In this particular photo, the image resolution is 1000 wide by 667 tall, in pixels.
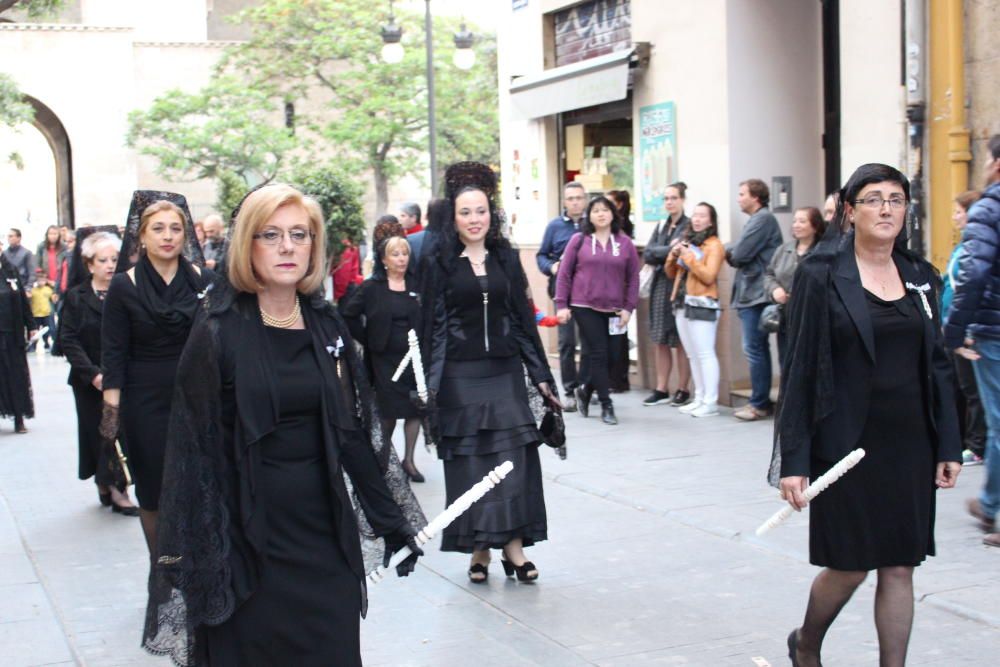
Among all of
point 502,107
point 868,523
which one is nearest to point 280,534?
point 868,523

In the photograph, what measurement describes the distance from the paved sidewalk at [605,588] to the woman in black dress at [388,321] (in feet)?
2.26

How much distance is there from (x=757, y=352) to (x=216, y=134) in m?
29.6

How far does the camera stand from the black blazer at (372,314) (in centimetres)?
971

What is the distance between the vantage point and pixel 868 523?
467 cm

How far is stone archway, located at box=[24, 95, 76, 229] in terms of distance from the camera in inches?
Result: 1665

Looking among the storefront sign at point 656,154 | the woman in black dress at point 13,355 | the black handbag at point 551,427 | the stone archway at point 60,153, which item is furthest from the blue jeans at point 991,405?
the stone archway at point 60,153

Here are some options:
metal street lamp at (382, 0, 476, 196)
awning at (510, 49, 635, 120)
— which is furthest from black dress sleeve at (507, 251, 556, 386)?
metal street lamp at (382, 0, 476, 196)

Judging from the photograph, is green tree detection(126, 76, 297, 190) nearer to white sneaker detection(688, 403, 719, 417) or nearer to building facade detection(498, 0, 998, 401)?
building facade detection(498, 0, 998, 401)

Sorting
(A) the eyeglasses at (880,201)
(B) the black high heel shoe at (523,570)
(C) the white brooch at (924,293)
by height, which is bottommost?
(B) the black high heel shoe at (523,570)

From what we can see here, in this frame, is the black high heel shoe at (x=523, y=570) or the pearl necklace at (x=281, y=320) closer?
the pearl necklace at (x=281, y=320)

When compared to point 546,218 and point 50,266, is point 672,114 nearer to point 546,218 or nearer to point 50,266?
point 546,218

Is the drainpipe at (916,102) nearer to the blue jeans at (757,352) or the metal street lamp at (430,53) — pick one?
the blue jeans at (757,352)

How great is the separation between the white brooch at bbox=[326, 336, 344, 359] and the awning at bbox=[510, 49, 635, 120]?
34.0 ft

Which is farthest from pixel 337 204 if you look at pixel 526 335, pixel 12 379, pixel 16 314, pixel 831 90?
pixel 526 335
